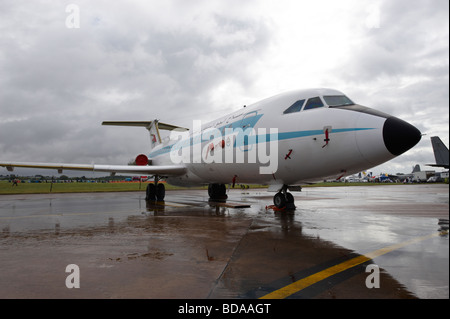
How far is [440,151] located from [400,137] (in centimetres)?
372

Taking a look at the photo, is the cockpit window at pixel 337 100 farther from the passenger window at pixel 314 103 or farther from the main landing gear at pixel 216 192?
the main landing gear at pixel 216 192

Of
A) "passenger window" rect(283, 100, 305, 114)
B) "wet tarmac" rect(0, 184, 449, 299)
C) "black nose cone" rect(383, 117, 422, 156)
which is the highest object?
"passenger window" rect(283, 100, 305, 114)

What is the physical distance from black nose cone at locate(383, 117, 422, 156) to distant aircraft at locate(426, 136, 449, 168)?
3549 millimetres

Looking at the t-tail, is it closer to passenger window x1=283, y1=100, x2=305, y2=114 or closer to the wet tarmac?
passenger window x1=283, y1=100, x2=305, y2=114

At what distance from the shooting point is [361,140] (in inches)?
233

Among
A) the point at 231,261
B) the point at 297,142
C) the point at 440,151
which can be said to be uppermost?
the point at 297,142

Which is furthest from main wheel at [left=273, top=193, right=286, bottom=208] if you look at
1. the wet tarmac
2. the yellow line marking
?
the yellow line marking

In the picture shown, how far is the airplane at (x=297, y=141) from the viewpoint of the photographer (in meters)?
5.79

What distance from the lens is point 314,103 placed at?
7.46 metres

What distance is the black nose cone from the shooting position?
5.40 metres

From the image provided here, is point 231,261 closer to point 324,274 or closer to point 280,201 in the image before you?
point 324,274

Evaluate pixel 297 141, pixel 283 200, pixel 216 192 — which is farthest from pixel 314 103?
pixel 216 192
